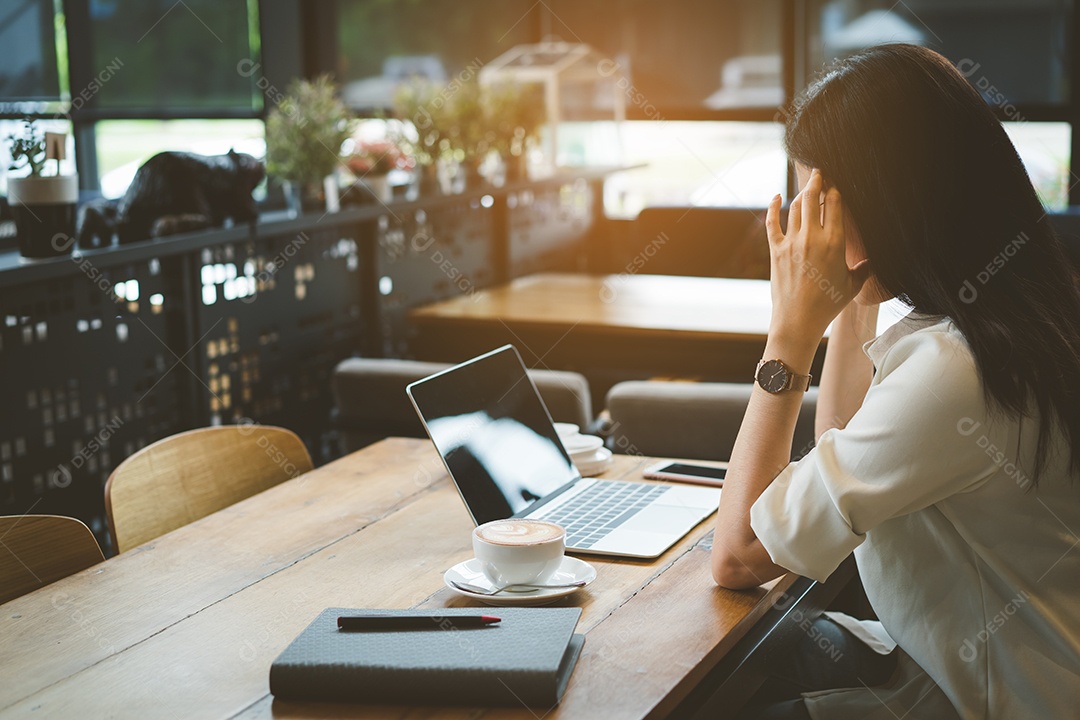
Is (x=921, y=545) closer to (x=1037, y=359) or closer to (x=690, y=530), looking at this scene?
(x=1037, y=359)

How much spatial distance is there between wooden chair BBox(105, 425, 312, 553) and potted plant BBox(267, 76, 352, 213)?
126 centimetres

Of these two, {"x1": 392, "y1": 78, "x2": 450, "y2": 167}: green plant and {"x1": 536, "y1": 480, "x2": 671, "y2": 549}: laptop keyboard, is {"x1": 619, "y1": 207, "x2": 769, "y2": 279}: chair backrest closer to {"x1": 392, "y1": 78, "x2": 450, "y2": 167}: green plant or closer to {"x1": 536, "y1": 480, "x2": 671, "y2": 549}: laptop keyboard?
{"x1": 392, "y1": 78, "x2": 450, "y2": 167}: green plant

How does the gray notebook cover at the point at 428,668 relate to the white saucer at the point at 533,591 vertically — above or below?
above

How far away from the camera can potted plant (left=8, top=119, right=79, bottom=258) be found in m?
2.23

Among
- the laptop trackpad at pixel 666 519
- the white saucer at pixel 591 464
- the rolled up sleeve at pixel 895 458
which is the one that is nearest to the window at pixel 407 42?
the white saucer at pixel 591 464

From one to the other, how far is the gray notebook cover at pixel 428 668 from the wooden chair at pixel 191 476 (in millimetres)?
706

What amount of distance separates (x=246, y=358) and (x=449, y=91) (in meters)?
1.40

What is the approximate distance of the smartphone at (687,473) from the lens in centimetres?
181

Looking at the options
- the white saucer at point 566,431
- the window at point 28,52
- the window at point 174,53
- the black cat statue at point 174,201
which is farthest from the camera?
the window at point 174,53

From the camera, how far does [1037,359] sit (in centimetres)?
118

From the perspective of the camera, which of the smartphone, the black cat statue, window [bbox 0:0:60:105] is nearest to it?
the smartphone

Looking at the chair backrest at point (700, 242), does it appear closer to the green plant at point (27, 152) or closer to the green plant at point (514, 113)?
the green plant at point (514, 113)

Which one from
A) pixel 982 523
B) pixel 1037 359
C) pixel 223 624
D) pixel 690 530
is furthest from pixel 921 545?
pixel 223 624

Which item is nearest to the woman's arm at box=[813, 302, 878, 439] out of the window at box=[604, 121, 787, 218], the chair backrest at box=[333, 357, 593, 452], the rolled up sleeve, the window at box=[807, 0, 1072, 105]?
the rolled up sleeve
